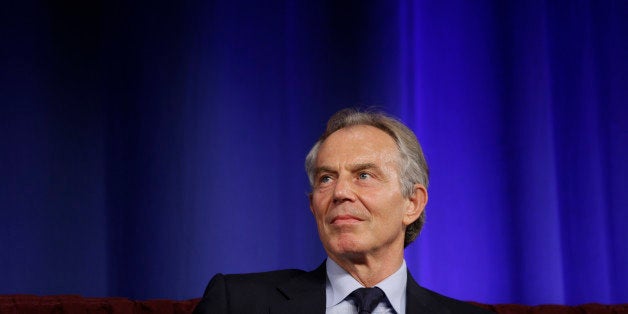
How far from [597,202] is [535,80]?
0.53 m

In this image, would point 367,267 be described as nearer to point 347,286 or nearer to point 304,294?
point 347,286

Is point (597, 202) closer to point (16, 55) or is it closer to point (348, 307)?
point (348, 307)

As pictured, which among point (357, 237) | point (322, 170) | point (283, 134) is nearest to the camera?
point (357, 237)

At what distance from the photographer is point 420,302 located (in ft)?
7.77

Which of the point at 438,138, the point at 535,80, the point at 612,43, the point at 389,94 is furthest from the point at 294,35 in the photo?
the point at 612,43

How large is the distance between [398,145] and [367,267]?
35 cm

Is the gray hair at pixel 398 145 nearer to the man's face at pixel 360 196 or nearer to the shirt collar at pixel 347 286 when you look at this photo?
the man's face at pixel 360 196

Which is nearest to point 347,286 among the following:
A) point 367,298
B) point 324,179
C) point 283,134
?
point 367,298

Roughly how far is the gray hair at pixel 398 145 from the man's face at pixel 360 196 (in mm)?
21

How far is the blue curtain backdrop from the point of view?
3070 millimetres

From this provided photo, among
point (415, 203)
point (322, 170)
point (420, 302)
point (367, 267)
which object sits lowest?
point (420, 302)

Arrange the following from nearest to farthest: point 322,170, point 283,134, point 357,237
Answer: point 357,237, point 322,170, point 283,134

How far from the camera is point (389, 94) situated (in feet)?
11.0

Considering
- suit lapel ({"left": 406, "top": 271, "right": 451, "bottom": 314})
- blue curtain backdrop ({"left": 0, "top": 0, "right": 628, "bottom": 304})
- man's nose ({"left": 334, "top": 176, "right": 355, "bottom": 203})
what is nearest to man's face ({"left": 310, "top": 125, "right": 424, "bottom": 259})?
man's nose ({"left": 334, "top": 176, "right": 355, "bottom": 203})
